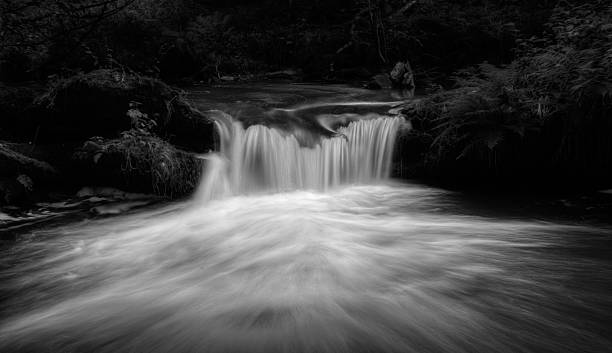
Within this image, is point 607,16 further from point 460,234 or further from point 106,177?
point 106,177

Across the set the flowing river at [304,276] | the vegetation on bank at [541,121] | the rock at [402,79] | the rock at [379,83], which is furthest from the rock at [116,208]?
the rock at [402,79]

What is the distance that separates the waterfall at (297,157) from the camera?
20.5 feet

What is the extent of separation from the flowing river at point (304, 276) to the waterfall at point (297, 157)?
0.14 feet

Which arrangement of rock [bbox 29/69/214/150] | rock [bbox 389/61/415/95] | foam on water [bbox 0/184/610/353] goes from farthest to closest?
rock [bbox 389/61/415/95] < rock [bbox 29/69/214/150] < foam on water [bbox 0/184/610/353]

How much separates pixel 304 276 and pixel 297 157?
Answer: 3392 mm

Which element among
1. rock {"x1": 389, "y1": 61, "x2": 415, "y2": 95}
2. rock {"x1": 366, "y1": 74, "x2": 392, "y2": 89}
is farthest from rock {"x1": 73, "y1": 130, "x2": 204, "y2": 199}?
rock {"x1": 389, "y1": 61, "x2": 415, "y2": 95}

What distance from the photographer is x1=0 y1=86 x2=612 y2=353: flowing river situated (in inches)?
94.7

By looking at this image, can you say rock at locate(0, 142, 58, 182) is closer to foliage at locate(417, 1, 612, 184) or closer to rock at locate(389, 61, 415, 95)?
foliage at locate(417, 1, 612, 184)

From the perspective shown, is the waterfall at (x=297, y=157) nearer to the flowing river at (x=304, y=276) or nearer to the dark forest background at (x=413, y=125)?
the flowing river at (x=304, y=276)

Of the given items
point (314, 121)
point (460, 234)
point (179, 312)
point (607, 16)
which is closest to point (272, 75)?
point (314, 121)

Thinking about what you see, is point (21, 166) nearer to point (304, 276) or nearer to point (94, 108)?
point (94, 108)

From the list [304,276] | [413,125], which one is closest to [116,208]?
[304,276]

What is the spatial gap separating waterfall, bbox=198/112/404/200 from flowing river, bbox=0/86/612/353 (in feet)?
0.14

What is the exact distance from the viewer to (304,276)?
3.22 m
